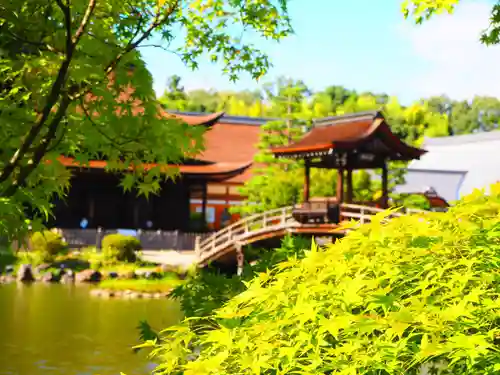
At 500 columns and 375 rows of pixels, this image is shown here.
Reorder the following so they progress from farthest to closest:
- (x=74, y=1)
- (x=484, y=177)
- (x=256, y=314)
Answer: (x=484, y=177) < (x=74, y=1) < (x=256, y=314)

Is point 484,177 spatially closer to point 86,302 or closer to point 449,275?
point 86,302

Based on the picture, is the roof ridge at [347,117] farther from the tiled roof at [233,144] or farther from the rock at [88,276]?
the tiled roof at [233,144]

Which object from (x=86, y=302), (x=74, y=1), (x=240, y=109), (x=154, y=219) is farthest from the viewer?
(x=240, y=109)

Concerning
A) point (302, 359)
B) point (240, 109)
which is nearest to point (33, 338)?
point (302, 359)

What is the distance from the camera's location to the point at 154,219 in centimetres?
3366

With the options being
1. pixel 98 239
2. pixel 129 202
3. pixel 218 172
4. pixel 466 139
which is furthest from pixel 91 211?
pixel 466 139

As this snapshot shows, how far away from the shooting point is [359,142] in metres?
21.7

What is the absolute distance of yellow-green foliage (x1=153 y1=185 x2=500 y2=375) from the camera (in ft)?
7.55

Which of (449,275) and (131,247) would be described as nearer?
(449,275)

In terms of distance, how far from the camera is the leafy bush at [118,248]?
86.6 ft

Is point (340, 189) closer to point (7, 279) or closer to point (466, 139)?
point (7, 279)

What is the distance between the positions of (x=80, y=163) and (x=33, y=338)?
893 cm

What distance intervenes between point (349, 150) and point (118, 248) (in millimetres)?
9975

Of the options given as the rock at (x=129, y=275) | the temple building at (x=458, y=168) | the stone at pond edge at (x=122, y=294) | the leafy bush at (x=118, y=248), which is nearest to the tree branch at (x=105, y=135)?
the stone at pond edge at (x=122, y=294)
